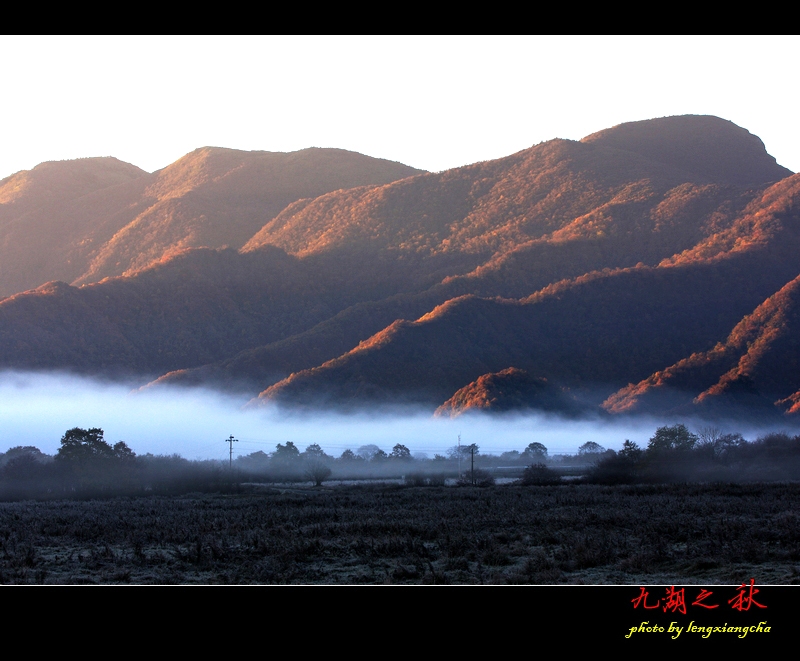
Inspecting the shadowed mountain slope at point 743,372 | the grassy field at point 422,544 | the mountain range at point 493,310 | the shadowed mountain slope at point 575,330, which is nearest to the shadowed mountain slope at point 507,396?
the mountain range at point 493,310

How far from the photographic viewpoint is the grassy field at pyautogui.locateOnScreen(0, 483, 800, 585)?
16927mm

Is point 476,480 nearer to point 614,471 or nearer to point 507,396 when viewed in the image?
point 614,471

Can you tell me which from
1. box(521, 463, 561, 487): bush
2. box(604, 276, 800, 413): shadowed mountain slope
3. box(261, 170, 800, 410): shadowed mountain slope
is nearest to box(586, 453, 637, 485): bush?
box(521, 463, 561, 487): bush

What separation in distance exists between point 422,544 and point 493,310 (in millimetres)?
121433

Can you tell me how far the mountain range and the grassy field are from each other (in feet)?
299

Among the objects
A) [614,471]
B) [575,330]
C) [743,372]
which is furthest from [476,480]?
[575,330]

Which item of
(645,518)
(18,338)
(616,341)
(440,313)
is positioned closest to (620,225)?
(616,341)

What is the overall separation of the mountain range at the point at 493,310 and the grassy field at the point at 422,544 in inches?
3588

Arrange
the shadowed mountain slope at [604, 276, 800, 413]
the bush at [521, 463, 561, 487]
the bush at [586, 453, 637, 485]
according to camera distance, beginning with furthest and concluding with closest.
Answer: the shadowed mountain slope at [604, 276, 800, 413] → the bush at [586, 453, 637, 485] → the bush at [521, 463, 561, 487]

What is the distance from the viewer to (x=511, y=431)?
11619 centimetres

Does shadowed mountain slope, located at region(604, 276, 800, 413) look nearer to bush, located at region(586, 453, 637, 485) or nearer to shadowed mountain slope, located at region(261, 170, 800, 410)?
shadowed mountain slope, located at region(261, 170, 800, 410)

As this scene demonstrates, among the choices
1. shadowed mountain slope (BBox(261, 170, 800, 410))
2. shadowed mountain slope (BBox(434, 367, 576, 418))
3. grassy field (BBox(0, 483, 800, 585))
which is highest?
shadowed mountain slope (BBox(261, 170, 800, 410))

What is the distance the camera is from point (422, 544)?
21.0 m
